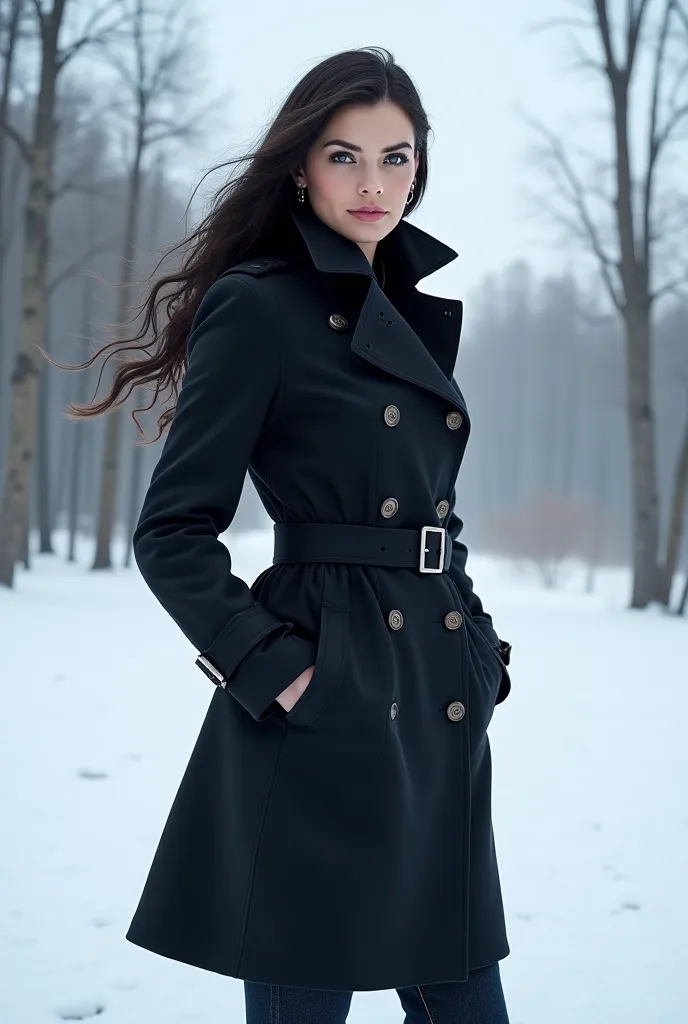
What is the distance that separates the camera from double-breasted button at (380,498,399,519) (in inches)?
69.4

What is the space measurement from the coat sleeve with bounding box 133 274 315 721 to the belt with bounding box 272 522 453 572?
126mm

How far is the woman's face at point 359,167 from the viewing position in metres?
1.90

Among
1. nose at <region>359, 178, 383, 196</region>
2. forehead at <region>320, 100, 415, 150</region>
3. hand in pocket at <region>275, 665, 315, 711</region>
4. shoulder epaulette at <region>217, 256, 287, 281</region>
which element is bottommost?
hand in pocket at <region>275, 665, 315, 711</region>

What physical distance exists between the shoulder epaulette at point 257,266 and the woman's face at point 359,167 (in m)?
0.15

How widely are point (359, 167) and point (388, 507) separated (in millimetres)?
652

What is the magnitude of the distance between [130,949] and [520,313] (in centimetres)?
3754

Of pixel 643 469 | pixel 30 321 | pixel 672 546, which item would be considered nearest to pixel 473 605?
pixel 30 321

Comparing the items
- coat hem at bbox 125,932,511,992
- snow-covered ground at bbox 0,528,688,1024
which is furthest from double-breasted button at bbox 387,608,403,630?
snow-covered ground at bbox 0,528,688,1024

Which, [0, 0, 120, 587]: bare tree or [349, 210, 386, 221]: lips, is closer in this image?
[349, 210, 386, 221]: lips

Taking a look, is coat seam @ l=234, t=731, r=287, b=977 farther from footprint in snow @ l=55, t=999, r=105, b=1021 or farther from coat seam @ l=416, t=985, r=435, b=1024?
footprint in snow @ l=55, t=999, r=105, b=1021

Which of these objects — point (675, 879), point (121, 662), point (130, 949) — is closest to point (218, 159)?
point (130, 949)

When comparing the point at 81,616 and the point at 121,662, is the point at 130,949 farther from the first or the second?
the point at 81,616

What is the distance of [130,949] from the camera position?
3082 mm

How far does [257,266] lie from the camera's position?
1.82m
